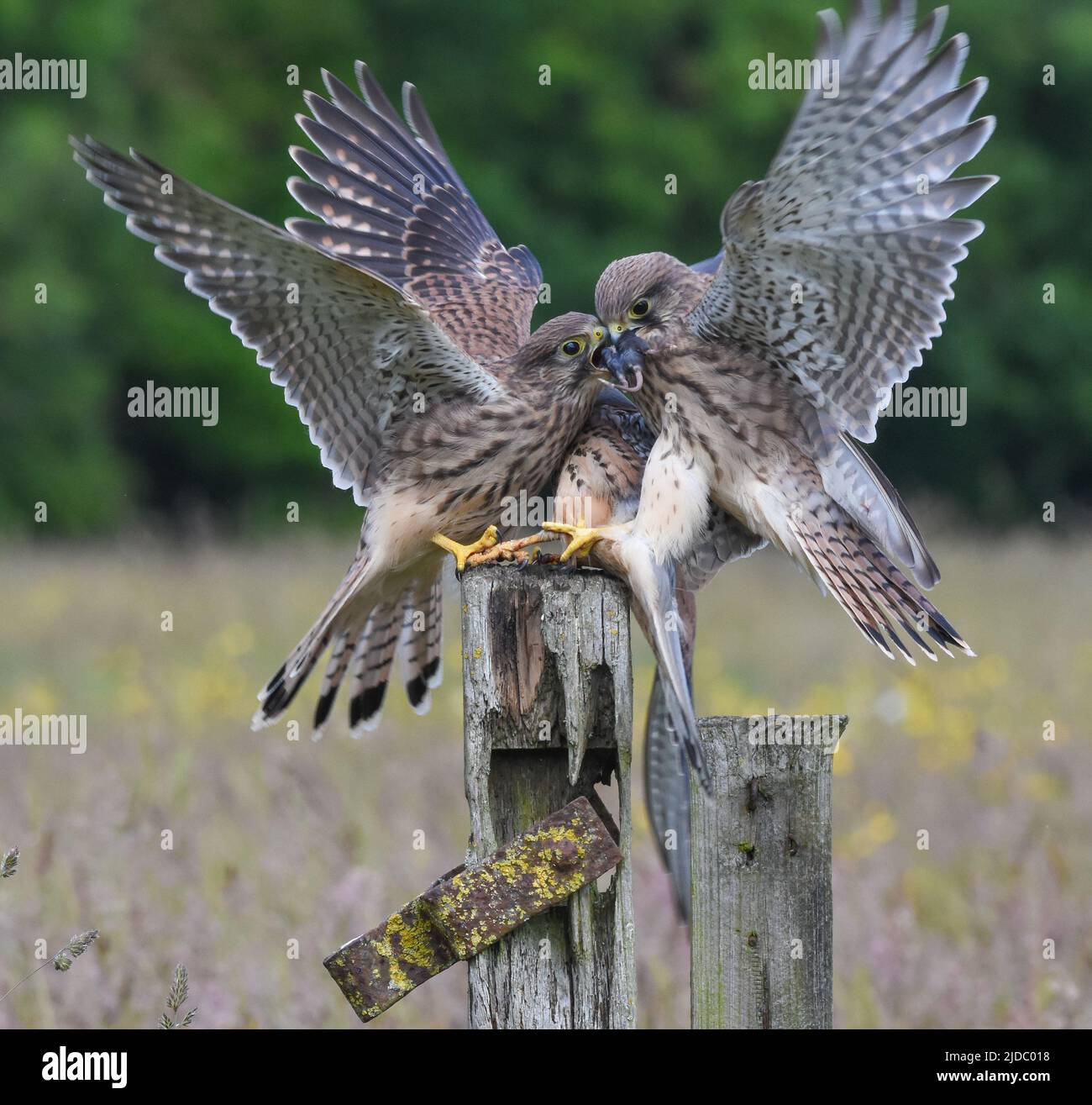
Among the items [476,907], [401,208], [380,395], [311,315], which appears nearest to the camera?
[476,907]

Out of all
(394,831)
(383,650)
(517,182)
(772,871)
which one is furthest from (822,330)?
(517,182)

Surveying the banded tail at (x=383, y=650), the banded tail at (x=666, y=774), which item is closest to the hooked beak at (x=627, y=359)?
the banded tail at (x=666, y=774)

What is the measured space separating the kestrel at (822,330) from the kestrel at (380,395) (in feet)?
0.86

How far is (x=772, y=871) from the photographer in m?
2.56

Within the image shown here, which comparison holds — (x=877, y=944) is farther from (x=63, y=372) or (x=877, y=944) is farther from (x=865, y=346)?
(x=63, y=372)

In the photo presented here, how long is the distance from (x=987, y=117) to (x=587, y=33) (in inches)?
735

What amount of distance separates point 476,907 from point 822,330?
158cm

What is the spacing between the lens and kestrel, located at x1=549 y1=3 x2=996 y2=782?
10.3ft

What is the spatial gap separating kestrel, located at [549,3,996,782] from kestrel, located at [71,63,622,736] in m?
0.26

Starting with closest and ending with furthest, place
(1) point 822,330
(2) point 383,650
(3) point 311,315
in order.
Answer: (1) point 822,330 → (3) point 311,315 → (2) point 383,650

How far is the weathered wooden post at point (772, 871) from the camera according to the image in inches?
101

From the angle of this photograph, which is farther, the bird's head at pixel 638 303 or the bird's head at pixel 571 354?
the bird's head at pixel 571 354

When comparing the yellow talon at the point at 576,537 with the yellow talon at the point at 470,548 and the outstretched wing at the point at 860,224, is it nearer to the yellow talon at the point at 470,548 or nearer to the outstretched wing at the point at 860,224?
the yellow talon at the point at 470,548

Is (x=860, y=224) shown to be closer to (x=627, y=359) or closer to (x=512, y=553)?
(x=627, y=359)
